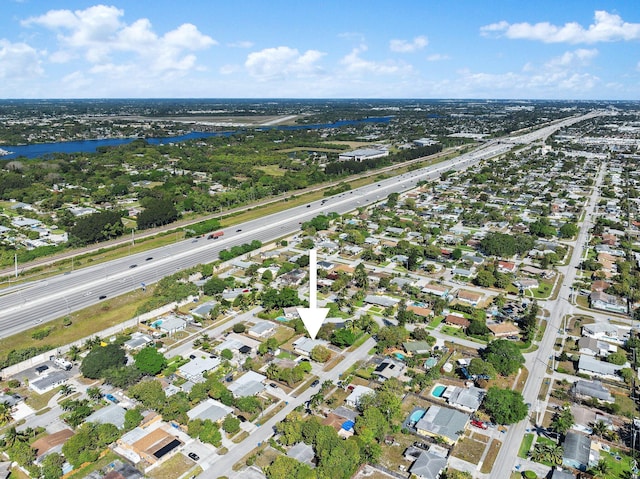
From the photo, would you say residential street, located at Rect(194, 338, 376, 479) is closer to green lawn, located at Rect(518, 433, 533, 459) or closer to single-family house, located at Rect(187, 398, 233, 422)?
single-family house, located at Rect(187, 398, 233, 422)

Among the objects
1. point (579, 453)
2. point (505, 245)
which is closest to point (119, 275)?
point (579, 453)

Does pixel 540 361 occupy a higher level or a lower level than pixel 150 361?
lower

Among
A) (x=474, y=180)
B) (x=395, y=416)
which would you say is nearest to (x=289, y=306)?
(x=395, y=416)

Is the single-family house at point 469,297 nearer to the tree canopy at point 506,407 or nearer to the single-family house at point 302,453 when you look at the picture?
the tree canopy at point 506,407

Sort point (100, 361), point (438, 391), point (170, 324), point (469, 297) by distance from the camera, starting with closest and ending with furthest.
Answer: point (438, 391) → point (100, 361) → point (170, 324) → point (469, 297)

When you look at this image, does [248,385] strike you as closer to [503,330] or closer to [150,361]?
[150,361]
